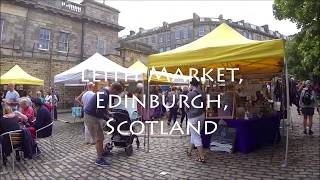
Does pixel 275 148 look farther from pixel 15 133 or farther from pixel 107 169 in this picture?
pixel 15 133

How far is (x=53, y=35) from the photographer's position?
27.9 m

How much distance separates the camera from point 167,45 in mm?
67125

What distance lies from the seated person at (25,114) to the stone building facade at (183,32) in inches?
2185

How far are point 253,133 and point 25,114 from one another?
6.27m

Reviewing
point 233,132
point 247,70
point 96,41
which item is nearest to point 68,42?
point 96,41

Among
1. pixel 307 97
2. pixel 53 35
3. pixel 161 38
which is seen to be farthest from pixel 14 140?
pixel 161 38

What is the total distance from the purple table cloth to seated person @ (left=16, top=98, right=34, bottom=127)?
4.71 meters

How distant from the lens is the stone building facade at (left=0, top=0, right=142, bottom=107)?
2402 cm

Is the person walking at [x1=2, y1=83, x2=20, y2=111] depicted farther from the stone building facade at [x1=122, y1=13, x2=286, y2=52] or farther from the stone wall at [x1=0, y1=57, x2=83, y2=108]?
the stone building facade at [x1=122, y1=13, x2=286, y2=52]

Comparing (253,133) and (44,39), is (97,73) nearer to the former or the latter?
(253,133)

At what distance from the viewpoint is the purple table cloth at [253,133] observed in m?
7.38

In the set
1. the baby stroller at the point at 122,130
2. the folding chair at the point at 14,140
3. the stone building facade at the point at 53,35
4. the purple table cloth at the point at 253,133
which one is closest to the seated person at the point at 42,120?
the folding chair at the point at 14,140

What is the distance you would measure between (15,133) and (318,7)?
39.1 ft

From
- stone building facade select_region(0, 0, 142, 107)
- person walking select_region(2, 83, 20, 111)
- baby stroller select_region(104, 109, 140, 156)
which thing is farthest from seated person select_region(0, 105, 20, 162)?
stone building facade select_region(0, 0, 142, 107)
